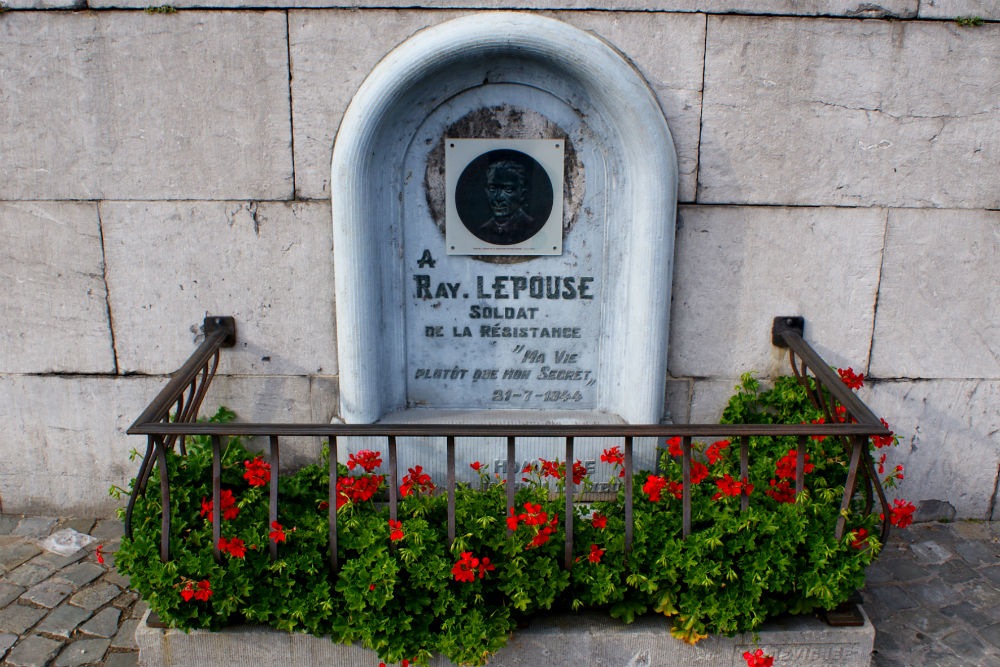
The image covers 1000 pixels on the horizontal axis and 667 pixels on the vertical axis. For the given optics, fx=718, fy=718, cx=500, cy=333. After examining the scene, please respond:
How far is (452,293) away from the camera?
3.95m

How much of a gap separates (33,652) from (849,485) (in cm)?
362

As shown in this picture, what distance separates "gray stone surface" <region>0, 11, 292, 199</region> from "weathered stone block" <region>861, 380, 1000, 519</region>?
360 cm

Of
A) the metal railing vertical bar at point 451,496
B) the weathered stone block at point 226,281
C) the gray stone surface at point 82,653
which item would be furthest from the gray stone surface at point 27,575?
the metal railing vertical bar at point 451,496

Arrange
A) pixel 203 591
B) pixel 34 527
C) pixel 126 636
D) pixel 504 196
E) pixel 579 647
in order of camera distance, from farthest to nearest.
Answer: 1. pixel 34 527
2. pixel 504 196
3. pixel 126 636
4. pixel 579 647
5. pixel 203 591

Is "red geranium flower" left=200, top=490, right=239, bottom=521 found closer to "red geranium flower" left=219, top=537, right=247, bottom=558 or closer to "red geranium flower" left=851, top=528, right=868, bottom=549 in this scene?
"red geranium flower" left=219, top=537, right=247, bottom=558

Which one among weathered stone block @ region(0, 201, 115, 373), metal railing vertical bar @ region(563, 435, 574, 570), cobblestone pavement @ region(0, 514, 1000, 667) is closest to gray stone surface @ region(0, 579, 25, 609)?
cobblestone pavement @ region(0, 514, 1000, 667)

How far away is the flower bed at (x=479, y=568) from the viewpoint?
2.87 metres

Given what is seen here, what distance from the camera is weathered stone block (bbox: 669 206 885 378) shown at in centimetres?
379

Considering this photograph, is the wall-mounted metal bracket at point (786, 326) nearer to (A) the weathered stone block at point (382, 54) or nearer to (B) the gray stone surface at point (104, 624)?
(A) the weathered stone block at point (382, 54)

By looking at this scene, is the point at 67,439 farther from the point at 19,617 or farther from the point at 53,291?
the point at 19,617

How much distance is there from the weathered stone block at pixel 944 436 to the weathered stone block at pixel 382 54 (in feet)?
6.46

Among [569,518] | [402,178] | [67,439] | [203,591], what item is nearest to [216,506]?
[203,591]

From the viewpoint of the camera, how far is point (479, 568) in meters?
2.90

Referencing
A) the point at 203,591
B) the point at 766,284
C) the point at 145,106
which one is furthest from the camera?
the point at 766,284
